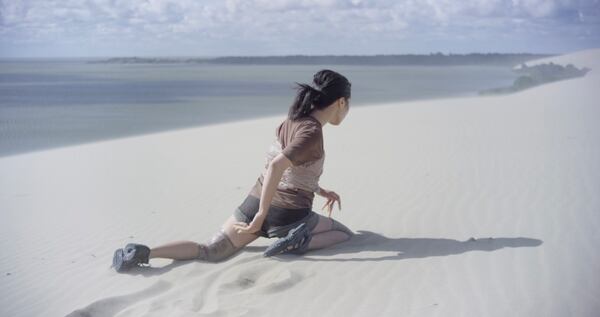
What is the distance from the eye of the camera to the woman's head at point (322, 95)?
5.07 meters

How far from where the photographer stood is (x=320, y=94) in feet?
16.6

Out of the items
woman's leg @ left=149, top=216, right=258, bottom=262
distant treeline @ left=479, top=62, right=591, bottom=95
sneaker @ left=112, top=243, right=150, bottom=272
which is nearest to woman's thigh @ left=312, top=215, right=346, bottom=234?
woman's leg @ left=149, top=216, right=258, bottom=262

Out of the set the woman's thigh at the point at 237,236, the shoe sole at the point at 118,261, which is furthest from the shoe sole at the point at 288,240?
the shoe sole at the point at 118,261

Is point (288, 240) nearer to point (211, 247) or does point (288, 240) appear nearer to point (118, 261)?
point (211, 247)

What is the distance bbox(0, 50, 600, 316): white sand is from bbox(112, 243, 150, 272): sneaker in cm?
9

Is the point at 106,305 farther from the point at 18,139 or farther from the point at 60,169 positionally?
the point at 18,139

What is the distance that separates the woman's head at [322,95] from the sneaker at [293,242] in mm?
803

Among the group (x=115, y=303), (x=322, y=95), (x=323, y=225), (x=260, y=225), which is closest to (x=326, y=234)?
(x=323, y=225)

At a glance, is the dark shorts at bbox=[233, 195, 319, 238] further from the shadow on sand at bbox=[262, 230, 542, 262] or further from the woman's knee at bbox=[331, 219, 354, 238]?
the woman's knee at bbox=[331, 219, 354, 238]

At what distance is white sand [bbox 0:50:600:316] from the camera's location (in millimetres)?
4348

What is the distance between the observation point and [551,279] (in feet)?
14.9

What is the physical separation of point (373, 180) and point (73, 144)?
8.77 m

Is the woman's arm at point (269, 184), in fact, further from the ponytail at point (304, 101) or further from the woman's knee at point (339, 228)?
the woman's knee at point (339, 228)

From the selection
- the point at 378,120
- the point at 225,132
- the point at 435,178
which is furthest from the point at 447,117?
the point at 435,178
